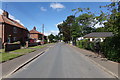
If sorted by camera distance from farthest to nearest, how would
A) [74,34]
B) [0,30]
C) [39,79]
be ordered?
[74,34] < [0,30] < [39,79]

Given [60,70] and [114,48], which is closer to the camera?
[60,70]

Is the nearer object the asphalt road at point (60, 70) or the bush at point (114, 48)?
the asphalt road at point (60, 70)

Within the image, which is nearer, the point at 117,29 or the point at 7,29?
the point at 117,29

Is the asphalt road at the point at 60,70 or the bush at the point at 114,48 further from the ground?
the bush at the point at 114,48

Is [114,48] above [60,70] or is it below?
above

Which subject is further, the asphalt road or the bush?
the bush

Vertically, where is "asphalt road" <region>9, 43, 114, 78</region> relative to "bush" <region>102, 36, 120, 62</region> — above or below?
below

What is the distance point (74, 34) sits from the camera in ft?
139

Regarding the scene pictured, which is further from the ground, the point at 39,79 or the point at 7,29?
the point at 7,29

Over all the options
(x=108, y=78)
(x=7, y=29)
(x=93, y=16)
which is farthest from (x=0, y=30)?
(x=108, y=78)

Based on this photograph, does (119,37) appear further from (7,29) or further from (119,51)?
(7,29)

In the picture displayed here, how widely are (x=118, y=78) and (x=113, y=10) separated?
21.8 feet

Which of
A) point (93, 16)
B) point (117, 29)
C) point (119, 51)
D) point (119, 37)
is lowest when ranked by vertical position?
point (119, 51)

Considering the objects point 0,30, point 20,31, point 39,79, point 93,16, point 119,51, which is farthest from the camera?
point 20,31
